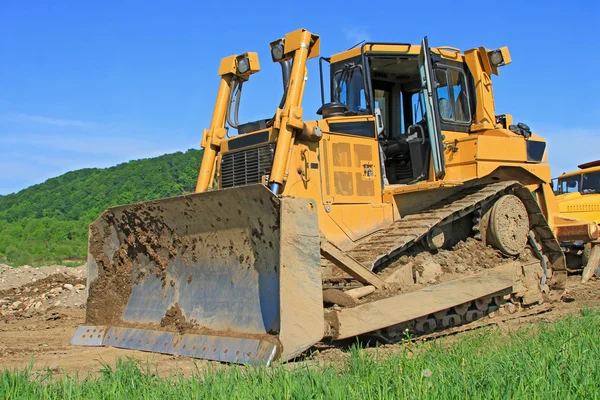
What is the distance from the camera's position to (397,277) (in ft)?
22.3

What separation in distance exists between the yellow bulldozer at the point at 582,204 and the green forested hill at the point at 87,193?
91.7 ft

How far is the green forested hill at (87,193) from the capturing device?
38944mm

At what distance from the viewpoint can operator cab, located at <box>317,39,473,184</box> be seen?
7859mm

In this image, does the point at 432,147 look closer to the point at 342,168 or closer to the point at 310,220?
the point at 342,168

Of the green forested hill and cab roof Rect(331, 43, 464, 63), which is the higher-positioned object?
the green forested hill

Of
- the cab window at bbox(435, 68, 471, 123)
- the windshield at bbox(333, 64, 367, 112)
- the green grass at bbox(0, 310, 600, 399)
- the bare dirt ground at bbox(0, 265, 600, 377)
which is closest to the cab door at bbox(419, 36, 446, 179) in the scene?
the cab window at bbox(435, 68, 471, 123)

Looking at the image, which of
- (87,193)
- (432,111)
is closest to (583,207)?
(432,111)

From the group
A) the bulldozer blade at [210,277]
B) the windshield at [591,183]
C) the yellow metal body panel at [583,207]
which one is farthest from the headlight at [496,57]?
the windshield at [591,183]

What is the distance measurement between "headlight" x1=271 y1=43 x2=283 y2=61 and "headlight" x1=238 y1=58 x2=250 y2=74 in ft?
1.84

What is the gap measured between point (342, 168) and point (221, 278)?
2.07m

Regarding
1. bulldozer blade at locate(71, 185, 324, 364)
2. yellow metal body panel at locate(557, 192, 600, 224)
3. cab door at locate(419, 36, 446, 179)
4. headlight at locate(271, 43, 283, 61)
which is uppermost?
headlight at locate(271, 43, 283, 61)

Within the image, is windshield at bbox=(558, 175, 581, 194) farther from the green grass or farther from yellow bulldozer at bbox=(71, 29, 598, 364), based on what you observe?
the green grass

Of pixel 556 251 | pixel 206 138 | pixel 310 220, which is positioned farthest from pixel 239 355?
pixel 556 251

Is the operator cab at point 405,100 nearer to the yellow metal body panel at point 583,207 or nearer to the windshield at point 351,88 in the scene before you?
the windshield at point 351,88
